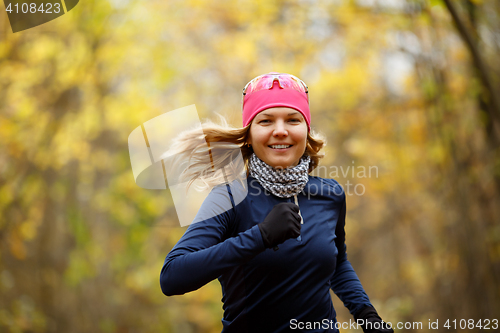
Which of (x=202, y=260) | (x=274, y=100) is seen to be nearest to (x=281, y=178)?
(x=274, y=100)

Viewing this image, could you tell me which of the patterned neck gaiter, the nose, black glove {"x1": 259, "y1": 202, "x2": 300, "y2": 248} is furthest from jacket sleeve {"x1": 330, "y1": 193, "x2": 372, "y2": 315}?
black glove {"x1": 259, "y1": 202, "x2": 300, "y2": 248}

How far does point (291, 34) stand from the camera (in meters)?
8.80

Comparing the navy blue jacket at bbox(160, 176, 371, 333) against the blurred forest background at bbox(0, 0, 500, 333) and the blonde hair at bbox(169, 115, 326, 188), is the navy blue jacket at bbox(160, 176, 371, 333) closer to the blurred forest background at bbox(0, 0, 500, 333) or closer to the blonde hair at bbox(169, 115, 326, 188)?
the blonde hair at bbox(169, 115, 326, 188)

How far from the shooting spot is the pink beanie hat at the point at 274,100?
2045mm

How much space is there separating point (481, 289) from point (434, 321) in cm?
175

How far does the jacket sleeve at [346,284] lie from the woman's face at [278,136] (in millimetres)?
451

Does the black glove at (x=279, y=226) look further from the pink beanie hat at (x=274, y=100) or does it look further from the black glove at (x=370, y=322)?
the black glove at (x=370, y=322)

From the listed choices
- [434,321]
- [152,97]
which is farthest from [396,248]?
[152,97]

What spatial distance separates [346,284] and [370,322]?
26cm

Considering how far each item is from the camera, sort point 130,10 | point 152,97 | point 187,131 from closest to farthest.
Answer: point 187,131 < point 130,10 < point 152,97

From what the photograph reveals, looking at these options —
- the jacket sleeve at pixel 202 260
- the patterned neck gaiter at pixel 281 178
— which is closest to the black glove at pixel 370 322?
the patterned neck gaiter at pixel 281 178

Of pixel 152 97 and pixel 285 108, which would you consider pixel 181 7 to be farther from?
pixel 285 108

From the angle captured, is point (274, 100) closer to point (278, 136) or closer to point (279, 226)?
point (278, 136)

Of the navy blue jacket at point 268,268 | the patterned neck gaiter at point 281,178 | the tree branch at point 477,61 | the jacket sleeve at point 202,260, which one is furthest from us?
the tree branch at point 477,61
